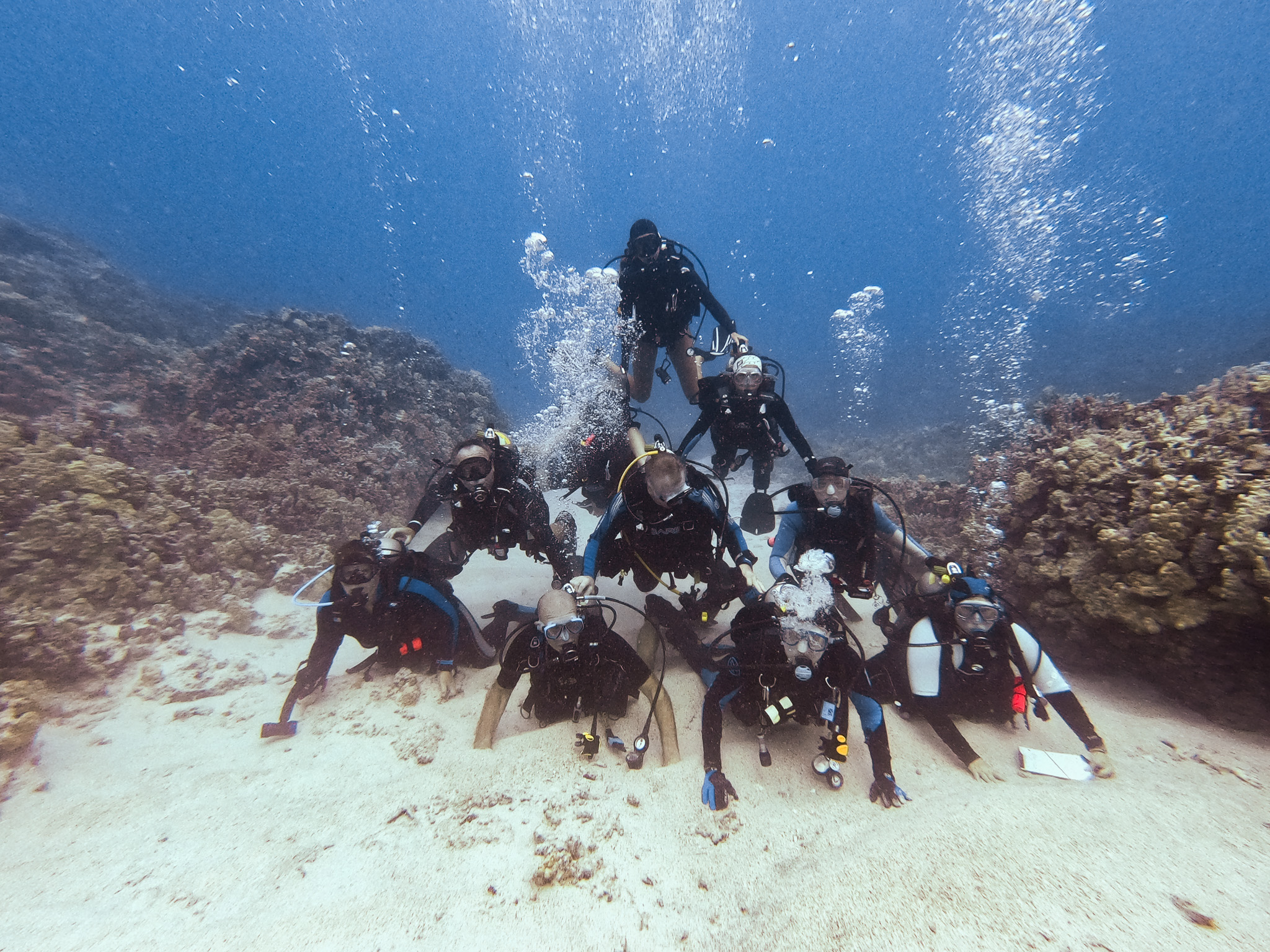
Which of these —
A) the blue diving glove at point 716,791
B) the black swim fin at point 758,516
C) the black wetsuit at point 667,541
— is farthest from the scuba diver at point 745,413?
the blue diving glove at point 716,791

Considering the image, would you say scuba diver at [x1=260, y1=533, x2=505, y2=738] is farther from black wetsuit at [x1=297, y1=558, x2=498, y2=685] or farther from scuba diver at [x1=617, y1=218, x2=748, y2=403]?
scuba diver at [x1=617, y1=218, x2=748, y2=403]

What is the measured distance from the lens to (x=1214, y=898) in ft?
8.12

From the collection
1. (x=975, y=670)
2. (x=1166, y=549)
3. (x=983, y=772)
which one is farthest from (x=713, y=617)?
(x=1166, y=549)

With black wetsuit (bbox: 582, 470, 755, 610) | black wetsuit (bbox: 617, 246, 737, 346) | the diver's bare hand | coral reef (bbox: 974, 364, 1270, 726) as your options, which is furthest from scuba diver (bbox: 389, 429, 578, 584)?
coral reef (bbox: 974, 364, 1270, 726)

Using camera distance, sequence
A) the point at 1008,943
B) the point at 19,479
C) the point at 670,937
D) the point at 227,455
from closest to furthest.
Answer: the point at 1008,943 → the point at 670,937 → the point at 19,479 → the point at 227,455

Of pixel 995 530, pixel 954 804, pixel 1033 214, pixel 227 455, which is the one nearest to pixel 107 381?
pixel 227 455

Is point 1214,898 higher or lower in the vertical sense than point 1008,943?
higher

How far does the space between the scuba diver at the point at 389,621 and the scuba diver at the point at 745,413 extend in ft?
12.3

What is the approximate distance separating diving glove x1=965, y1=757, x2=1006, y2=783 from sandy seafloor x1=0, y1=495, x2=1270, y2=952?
100 millimetres

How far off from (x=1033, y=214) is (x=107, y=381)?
89298mm

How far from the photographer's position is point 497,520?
5887 mm

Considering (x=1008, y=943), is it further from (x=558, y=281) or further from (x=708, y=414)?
(x=558, y=281)

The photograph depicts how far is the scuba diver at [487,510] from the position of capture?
222 inches

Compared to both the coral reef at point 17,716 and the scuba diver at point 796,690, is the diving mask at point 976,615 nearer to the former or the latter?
the scuba diver at point 796,690
